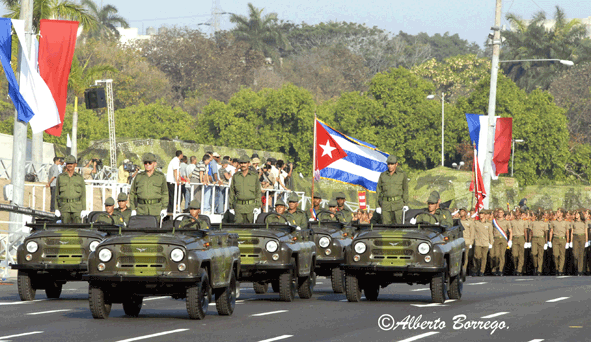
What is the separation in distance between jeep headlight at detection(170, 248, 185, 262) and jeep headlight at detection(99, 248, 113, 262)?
81cm

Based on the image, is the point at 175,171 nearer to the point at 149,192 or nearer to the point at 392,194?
the point at 392,194

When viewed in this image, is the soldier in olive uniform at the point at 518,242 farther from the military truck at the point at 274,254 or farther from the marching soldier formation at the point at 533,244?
the military truck at the point at 274,254

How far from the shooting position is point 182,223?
15.3 meters

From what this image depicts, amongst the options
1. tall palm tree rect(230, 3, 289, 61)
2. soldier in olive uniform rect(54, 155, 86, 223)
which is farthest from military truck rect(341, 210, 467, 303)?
tall palm tree rect(230, 3, 289, 61)

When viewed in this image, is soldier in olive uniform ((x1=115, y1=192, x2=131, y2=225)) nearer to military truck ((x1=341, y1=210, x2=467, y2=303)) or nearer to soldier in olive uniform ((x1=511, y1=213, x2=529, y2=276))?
military truck ((x1=341, y1=210, x2=467, y2=303))

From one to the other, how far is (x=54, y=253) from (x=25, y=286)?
83 cm

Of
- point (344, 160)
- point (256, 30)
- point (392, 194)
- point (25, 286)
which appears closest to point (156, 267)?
point (25, 286)

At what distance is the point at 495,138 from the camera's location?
1471 inches

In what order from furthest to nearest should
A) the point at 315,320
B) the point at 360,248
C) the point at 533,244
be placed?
the point at 533,244 → the point at 360,248 → the point at 315,320

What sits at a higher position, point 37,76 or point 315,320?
point 37,76

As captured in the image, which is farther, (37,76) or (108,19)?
(108,19)

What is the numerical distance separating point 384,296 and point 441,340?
22.7 feet

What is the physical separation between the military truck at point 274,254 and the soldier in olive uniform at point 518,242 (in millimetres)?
15743

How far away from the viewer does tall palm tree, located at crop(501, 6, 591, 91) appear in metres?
92.9
